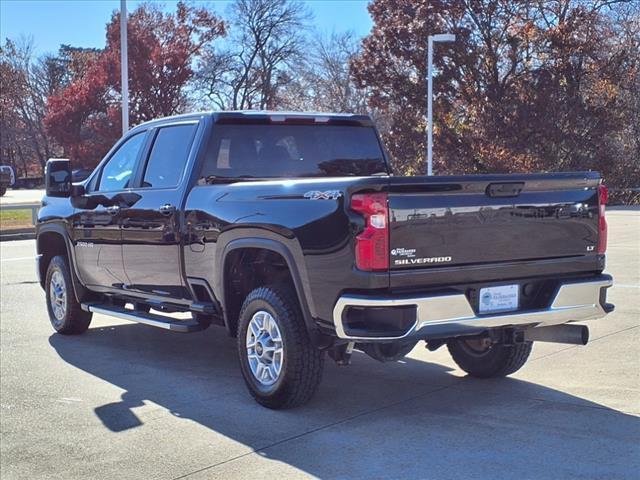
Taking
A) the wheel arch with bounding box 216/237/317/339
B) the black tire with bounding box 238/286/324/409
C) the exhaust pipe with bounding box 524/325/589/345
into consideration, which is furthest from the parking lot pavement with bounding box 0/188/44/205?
the exhaust pipe with bounding box 524/325/589/345

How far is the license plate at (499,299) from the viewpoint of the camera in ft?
16.9

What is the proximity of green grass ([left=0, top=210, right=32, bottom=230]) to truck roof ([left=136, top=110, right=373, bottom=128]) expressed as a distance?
18366 millimetres

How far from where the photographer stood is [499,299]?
17.2 ft

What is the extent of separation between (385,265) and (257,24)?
44.1 m

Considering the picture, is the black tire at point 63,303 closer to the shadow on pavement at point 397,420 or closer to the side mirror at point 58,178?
the side mirror at point 58,178

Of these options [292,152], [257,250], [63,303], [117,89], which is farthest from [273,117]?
[117,89]

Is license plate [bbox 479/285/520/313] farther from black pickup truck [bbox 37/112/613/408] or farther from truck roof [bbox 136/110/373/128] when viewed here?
truck roof [bbox 136/110/373/128]

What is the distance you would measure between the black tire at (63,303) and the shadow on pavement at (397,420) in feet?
3.23

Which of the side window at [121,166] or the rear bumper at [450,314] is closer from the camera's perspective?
the rear bumper at [450,314]

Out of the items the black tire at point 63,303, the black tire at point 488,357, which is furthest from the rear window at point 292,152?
the black tire at point 63,303

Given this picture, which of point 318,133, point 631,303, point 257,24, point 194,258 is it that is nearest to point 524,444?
point 194,258

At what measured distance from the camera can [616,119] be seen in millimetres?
29625

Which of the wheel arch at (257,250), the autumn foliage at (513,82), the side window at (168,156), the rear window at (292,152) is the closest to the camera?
the wheel arch at (257,250)

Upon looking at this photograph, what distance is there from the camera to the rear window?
6.70 metres
